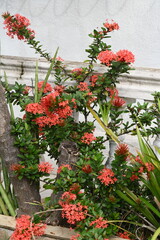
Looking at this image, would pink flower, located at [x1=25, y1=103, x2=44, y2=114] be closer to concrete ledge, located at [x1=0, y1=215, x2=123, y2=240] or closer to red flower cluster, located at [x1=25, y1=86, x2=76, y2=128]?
red flower cluster, located at [x1=25, y1=86, x2=76, y2=128]

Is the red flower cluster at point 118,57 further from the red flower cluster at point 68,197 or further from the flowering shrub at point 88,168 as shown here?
the red flower cluster at point 68,197

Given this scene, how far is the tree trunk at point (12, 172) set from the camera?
70.0 inches

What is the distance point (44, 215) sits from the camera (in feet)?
5.99

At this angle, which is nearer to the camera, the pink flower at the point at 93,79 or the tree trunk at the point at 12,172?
the tree trunk at the point at 12,172

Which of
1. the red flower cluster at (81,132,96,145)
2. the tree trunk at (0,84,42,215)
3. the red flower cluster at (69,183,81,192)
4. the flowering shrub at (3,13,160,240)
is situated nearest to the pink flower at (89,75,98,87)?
the flowering shrub at (3,13,160,240)

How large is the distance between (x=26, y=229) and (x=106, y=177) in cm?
35

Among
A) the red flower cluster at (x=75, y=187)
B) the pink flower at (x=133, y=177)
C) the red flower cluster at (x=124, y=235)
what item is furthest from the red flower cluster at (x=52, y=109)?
the red flower cluster at (x=124, y=235)

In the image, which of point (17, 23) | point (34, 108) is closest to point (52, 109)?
point (34, 108)

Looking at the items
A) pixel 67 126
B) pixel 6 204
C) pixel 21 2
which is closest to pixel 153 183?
pixel 67 126

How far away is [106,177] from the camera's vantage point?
63.6 inches

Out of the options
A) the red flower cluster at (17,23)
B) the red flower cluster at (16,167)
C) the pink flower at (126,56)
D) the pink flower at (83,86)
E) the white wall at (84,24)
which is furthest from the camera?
the white wall at (84,24)

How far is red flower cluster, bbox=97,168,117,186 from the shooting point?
160cm

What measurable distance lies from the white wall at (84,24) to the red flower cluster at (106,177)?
224cm

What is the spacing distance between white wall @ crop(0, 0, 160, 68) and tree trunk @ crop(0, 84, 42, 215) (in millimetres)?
2143
